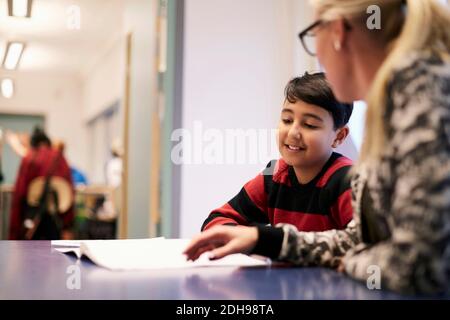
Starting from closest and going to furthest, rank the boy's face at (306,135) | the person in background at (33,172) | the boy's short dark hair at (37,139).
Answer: the boy's face at (306,135) → the person in background at (33,172) → the boy's short dark hair at (37,139)

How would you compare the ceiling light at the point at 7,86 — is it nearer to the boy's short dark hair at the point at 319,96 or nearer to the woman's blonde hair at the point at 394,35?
the boy's short dark hair at the point at 319,96

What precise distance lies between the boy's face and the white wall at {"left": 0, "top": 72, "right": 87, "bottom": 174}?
6.79m

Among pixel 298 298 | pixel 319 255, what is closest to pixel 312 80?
pixel 319 255

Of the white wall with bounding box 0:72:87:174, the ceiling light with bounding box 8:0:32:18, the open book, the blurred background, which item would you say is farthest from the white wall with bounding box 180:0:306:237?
the white wall with bounding box 0:72:87:174

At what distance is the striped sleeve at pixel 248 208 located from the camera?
0.77 m

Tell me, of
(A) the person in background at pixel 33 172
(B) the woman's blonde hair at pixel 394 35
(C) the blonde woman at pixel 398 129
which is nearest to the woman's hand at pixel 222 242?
(C) the blonde woman at pixel 398 129

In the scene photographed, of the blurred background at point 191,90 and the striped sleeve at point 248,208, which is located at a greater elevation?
the blurred background at point 191,90

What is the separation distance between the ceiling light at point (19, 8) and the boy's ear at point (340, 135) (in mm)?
1132

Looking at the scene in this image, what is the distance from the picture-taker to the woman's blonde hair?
0.45 metres

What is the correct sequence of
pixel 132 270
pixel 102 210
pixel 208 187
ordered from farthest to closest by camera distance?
pixel 102 210
pixel 208 187
pixel 132 270

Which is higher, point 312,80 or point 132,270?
point 312,80
